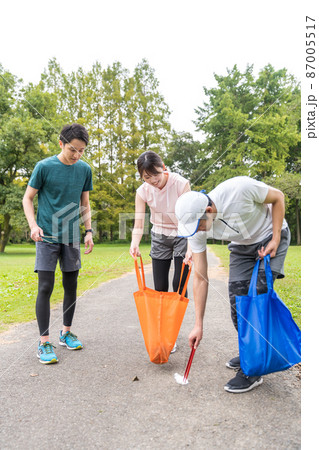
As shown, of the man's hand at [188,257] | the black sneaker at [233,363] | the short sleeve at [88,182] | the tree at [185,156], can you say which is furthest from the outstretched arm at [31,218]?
the tree at [185,156]

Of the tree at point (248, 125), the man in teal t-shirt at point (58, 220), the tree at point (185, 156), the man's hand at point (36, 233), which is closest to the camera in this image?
the man's hand at point (36, 233)

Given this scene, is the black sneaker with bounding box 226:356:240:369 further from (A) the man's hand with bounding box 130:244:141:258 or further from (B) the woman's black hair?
(B) the woman's black hair

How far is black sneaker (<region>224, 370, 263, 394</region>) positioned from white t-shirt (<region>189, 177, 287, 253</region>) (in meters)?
0.79

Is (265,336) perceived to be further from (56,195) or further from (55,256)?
(56,195)

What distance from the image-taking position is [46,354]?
8.28ft

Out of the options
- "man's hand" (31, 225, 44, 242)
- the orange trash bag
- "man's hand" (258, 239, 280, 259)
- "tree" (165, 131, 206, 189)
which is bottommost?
the orange trash bag

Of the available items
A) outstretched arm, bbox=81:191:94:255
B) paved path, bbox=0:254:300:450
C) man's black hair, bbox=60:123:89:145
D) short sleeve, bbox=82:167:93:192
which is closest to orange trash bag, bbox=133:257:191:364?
paved path, bbox=0:254:300:450

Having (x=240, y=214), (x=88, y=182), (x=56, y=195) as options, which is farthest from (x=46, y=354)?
(x=240, y=214)

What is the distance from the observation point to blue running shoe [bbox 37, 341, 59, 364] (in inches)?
97.8

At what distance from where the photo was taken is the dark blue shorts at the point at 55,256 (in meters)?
2.66

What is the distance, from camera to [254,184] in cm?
205

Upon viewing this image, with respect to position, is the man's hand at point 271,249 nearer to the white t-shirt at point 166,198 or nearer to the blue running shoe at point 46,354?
the white t-shirt at point 166,198

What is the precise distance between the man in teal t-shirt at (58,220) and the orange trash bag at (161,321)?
2.35ft

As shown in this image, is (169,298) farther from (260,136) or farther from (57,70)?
(57,70)
